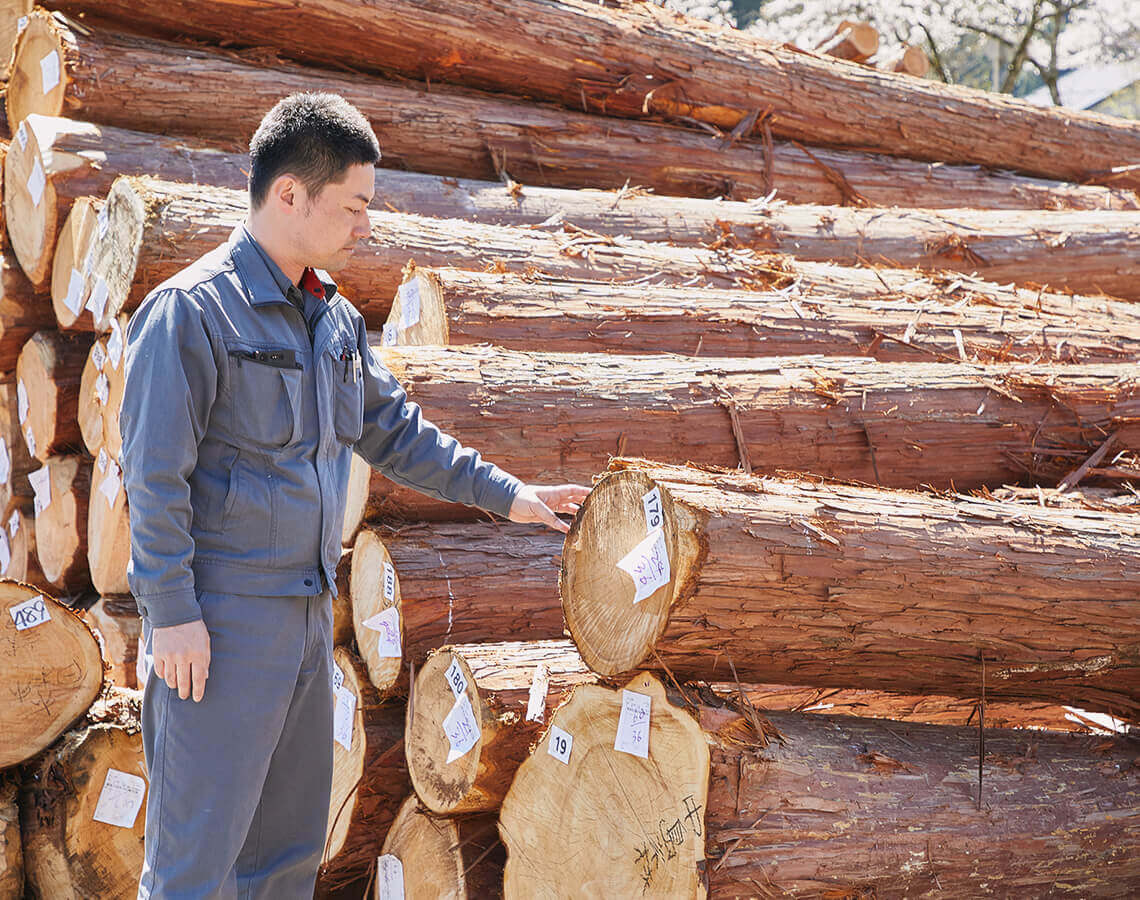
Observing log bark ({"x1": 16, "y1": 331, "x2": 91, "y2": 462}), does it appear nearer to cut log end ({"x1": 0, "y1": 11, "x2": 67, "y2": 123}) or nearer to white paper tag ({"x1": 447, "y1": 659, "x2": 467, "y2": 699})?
cut log end ({"x1": 0, "y1": 11, "x2": 67, "y2": 123})

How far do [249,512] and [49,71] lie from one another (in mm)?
4116

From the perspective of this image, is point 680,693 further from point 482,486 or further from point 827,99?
point 827,99

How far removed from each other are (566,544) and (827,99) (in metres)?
5.28

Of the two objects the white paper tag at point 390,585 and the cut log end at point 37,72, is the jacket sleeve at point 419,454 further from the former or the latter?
the cut log end at point 37,72

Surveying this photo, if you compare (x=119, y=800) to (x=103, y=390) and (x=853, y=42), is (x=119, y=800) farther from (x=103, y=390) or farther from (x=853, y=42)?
(x=853, y=42)

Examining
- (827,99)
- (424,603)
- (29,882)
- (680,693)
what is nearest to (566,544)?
(680,693)

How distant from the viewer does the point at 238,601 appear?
8.00 ft

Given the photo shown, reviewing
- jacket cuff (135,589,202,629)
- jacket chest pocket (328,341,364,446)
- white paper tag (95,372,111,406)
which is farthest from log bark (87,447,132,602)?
jacket cuff (135,589,202,629)

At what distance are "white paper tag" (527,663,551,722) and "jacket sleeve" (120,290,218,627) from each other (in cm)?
107

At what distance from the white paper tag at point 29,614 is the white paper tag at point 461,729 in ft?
4.71

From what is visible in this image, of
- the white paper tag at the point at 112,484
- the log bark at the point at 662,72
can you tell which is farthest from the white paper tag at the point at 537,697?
the log bark at the point at 662,72

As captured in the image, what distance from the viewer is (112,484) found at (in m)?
4.67

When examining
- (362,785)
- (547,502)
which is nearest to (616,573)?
(547,502)

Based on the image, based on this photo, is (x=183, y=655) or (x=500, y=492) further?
(x=500, y=492)
